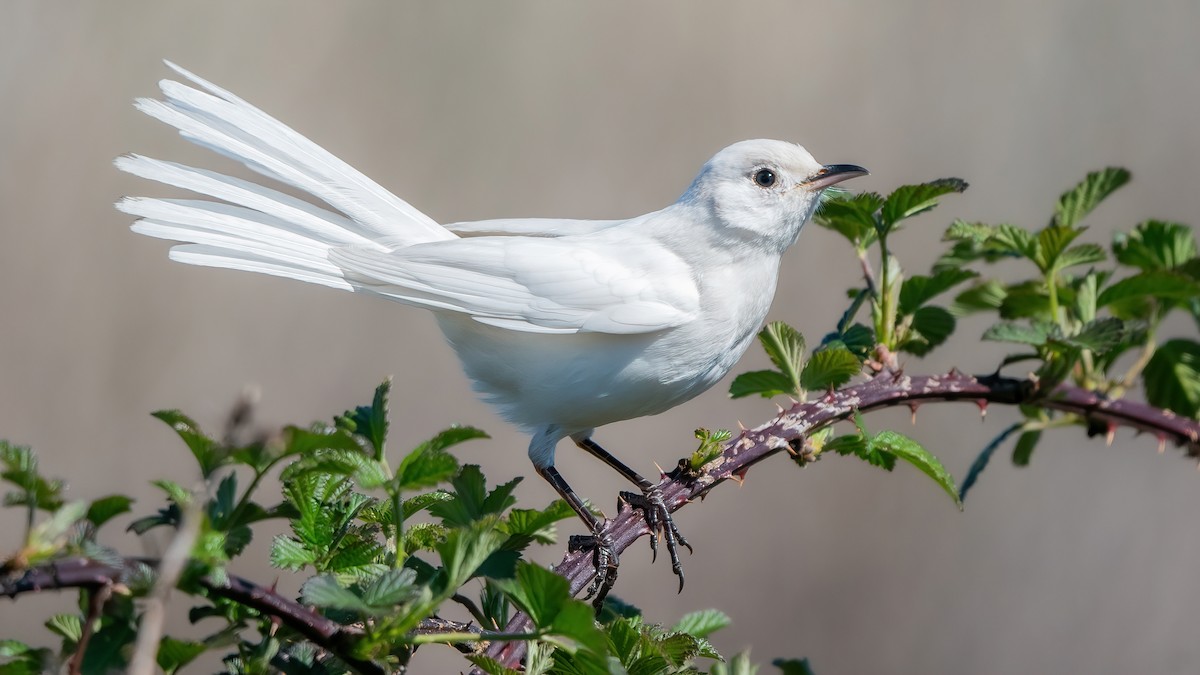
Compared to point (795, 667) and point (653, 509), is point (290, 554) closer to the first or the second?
point (795, 667)

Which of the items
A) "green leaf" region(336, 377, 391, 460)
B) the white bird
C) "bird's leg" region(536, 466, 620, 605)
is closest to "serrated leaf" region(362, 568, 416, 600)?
"green leaf" region(336, 377, 391, 460)

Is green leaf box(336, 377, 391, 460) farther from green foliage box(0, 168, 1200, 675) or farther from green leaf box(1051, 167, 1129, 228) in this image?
green leaf box(1051, 167, 1129, 228)

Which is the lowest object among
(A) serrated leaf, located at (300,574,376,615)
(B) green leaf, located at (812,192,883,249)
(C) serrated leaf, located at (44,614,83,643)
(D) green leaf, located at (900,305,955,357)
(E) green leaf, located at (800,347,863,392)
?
(C) serrated leaf, located at (44,614,83,643)

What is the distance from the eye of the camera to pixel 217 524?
1.32m

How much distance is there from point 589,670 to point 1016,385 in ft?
4.20

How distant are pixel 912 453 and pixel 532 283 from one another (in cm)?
125

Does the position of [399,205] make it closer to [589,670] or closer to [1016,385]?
[1016,385]

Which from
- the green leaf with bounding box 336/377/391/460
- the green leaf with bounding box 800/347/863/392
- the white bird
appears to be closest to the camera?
the green leaf with bounding box 336/377/391/460

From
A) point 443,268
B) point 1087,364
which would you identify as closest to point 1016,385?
point 1087,364

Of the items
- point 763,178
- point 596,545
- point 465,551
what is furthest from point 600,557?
point 763,178

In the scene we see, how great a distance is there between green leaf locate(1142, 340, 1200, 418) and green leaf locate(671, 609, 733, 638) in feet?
3.91

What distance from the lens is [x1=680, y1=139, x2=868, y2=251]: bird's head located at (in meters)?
3.19

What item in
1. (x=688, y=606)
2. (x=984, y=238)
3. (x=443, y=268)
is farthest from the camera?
(x=688, y=606)

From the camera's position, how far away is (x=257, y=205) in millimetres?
2600
